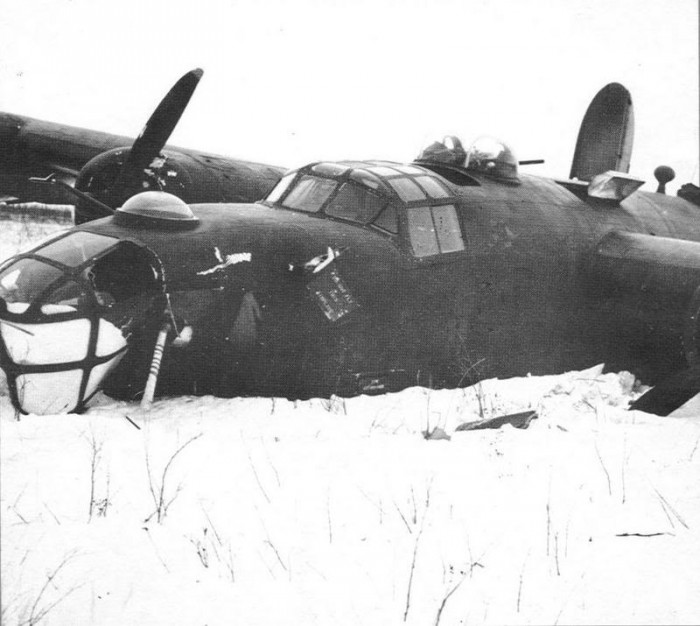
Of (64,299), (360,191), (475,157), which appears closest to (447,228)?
(360,191)

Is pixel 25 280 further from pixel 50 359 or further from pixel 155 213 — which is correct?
pixel 155 213

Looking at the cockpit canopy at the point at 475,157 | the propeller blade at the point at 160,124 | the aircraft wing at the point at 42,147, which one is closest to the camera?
the cockpit canopy at the point at 475,157

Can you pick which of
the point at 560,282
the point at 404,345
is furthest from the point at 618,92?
the point at 404,345

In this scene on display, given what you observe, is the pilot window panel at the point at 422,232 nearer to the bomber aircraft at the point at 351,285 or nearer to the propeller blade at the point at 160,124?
the bomber aircraft at the point at 351,285

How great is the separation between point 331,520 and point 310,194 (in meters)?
4.08

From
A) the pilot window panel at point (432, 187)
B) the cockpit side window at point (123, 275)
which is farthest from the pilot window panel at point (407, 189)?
the cockpit side window at point (123, 275)

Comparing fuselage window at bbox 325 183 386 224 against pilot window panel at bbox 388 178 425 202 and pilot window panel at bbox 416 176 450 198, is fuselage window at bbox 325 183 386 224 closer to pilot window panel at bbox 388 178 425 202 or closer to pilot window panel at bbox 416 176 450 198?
pilot window panel at bbox 388 178 425 202

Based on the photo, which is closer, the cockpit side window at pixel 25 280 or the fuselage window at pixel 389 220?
the cockpit side window at pixel 25 280

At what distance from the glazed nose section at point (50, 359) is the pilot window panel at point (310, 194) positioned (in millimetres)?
2618

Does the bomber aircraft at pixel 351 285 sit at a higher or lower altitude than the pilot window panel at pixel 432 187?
lower

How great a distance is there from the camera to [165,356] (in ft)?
19.2

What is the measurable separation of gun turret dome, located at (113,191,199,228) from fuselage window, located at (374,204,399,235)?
183 centimetres

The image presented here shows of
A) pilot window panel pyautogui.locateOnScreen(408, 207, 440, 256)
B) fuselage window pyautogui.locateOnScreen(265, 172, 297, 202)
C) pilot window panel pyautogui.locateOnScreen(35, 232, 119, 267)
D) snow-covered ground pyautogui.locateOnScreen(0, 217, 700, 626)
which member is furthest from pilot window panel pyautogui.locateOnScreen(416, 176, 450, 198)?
pilot window panel pyautogui.locateOnScreen(35, 232, 119, 267)

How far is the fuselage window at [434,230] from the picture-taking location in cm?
714
